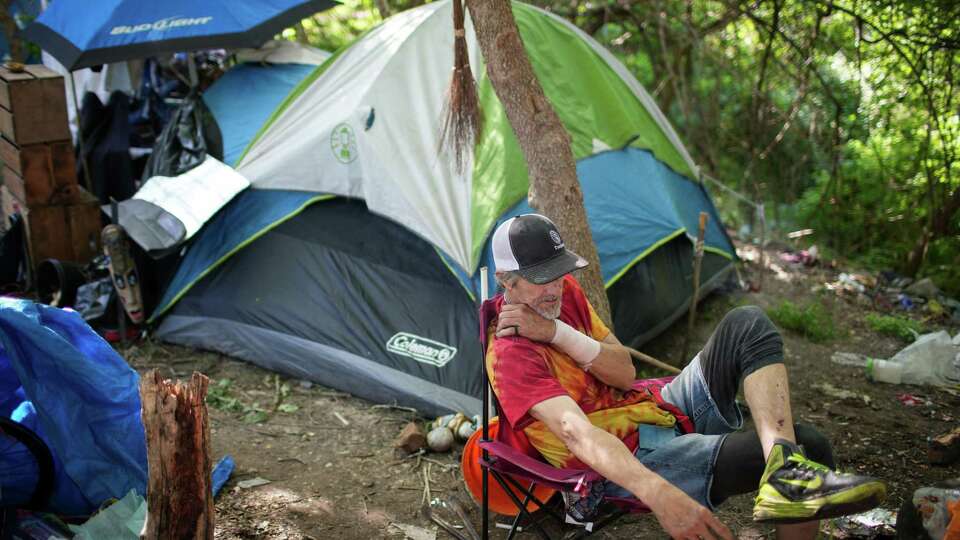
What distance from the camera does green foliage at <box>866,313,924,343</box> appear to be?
5.00m

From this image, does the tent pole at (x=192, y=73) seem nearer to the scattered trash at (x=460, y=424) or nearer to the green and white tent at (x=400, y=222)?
the green and white tent at (x=400, y=222)

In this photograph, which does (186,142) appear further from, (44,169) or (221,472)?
(221,472)

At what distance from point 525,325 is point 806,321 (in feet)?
10.2

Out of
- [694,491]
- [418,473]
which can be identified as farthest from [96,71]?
[694,491]

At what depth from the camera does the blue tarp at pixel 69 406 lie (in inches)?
111

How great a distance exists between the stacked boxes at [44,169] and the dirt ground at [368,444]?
819mm

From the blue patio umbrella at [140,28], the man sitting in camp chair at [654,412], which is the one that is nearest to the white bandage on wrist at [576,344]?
the man sitting in camp chair at [654,412]

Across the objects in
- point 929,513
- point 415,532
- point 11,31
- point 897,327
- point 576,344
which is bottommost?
point 415,532

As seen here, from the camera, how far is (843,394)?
4277 mm

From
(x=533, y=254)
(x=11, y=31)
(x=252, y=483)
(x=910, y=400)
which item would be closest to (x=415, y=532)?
(x=252, y=483)

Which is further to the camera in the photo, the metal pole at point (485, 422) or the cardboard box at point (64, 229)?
the cardboard box at point (64, 229)

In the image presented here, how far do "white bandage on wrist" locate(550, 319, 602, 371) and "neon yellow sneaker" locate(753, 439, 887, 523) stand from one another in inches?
24.5

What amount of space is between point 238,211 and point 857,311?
3922mm

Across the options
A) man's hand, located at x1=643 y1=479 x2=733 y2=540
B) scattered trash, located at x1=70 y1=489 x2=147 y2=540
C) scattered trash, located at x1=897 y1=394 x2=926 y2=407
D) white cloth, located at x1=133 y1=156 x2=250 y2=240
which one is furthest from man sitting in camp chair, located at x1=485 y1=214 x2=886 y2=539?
white cloth, located at x1=133 y1=156 x2=250 y2=240
